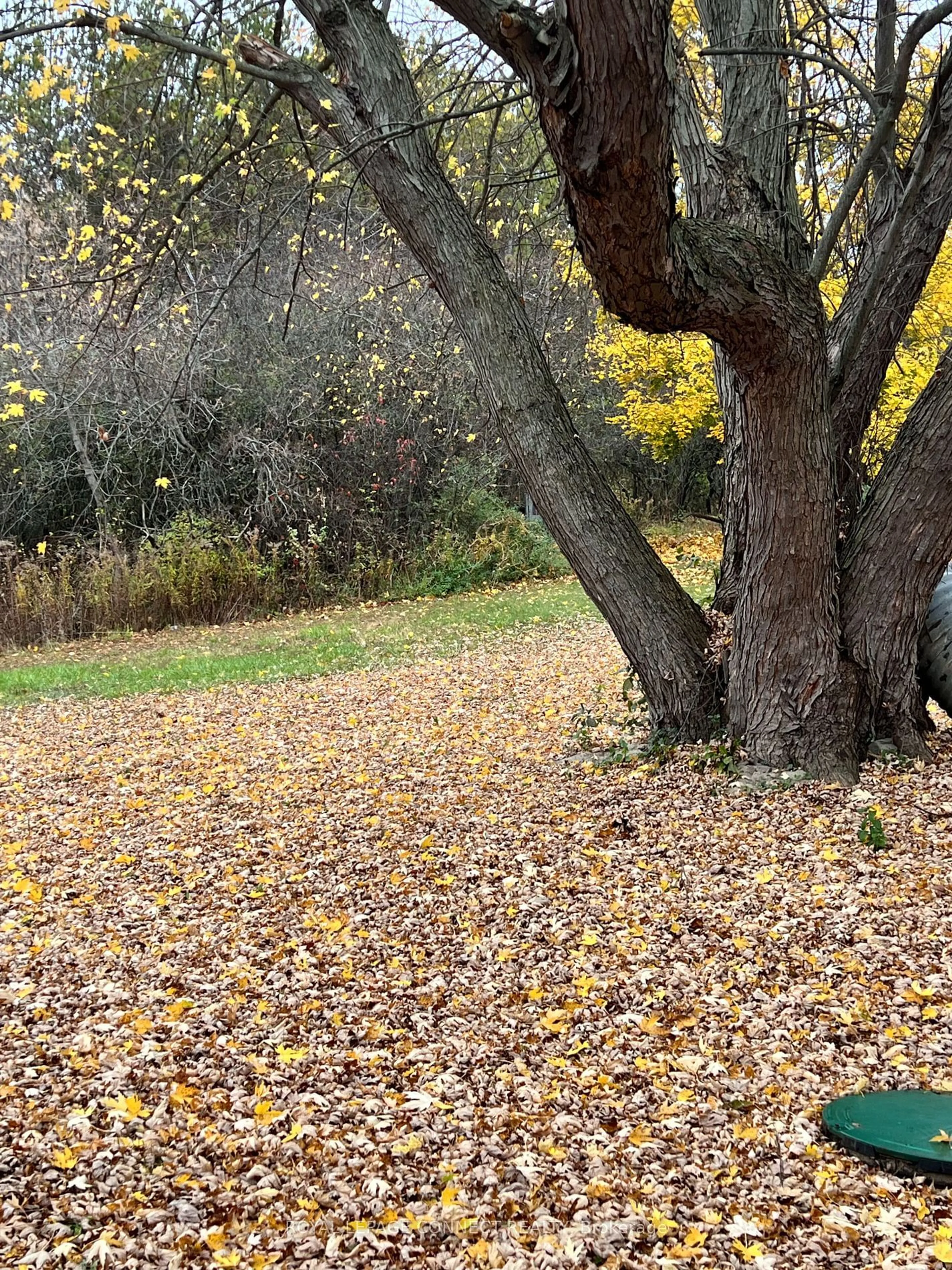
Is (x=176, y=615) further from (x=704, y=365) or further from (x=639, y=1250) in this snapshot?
(x=639, y=1250)

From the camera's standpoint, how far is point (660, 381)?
1711cm

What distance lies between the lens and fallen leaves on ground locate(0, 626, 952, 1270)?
85.9 inches

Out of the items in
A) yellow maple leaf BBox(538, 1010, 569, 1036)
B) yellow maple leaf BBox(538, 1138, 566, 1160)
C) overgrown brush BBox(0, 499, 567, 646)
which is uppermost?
overgrown brush BBox(0, 499, 567, 646)

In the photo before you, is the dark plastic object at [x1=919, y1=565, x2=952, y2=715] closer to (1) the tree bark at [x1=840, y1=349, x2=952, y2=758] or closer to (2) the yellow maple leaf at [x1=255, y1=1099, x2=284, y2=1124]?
(1) the tree bark at [x1=840, y1=349, x2=952, y2=758]

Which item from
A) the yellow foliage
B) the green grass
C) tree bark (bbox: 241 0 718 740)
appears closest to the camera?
tree bark (bbox: 241 0 718 740)

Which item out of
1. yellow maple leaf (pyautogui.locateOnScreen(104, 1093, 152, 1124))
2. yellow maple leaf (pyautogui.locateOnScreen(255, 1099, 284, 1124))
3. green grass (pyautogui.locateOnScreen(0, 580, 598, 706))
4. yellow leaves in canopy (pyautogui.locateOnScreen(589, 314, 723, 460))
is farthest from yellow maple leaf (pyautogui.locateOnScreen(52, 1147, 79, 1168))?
yellow leaves in canopy (pyautogui.locateOnScreen(589, 314, 723, 460))

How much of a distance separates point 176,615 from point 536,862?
9.18 meters

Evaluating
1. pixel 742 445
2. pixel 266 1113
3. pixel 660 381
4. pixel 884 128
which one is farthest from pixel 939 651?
pixel 660 381

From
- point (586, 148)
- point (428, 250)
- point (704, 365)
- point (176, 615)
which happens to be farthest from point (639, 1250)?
point (704, 365)

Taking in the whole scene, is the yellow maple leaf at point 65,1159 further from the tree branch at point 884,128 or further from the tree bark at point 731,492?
the tree branch at point 884,128

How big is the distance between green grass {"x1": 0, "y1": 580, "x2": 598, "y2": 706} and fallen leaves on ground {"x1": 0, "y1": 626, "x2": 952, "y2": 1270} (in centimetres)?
384

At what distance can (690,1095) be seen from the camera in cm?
258

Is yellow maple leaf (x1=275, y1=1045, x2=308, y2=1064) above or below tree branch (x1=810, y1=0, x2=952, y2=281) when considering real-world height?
below

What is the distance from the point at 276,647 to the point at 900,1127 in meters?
8.99
